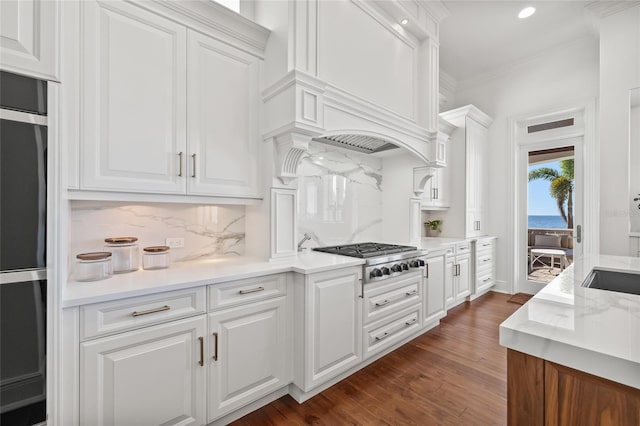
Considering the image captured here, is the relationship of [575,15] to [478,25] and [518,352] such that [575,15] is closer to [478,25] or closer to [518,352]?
[478,25]

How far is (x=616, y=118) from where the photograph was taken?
2965 mm

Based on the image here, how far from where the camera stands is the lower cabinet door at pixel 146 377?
1.27 m

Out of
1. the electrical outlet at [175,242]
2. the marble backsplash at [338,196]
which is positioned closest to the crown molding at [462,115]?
the marble backsplash at [338,196]

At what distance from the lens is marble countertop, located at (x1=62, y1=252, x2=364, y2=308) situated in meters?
1.29

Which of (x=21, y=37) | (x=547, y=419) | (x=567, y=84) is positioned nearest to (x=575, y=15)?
(x=567, y=84)

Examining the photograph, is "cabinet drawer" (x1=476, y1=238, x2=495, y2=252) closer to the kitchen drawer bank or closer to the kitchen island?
the kitchen drawer bank

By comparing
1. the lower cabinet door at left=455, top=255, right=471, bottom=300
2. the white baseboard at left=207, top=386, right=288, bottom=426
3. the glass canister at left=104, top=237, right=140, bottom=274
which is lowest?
the white baseboard at left=207, top=386, right=288, bottom=426

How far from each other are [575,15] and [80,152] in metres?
5.11

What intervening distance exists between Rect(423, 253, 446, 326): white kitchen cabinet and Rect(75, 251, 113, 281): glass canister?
106 inches

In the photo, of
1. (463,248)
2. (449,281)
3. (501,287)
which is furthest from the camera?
(501,287)

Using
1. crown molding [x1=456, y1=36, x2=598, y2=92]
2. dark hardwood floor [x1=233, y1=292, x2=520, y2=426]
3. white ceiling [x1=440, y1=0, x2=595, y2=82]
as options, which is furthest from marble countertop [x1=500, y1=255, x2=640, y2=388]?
crown molding [x1=456, y1=36, x2=598, y2=92]

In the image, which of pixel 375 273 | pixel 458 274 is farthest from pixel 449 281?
pixel 375 273

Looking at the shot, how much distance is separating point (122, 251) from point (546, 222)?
207 inches

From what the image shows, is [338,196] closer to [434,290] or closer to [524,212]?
[434,290]
